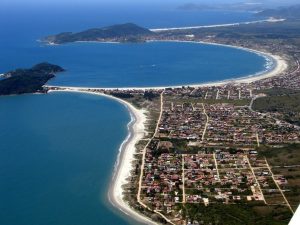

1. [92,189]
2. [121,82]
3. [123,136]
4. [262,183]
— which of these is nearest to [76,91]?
A: [121,82]

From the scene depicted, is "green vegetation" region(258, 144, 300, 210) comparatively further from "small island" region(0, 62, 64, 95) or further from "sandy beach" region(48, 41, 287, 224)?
"small island" region(0, 62, 64, 95)

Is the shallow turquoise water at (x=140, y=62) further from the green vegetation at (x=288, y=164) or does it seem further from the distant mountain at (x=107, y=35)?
the green vegetation at (x=288, y=164)

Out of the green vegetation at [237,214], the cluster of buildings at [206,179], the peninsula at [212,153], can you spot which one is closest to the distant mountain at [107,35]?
the peninsula at [212,153]

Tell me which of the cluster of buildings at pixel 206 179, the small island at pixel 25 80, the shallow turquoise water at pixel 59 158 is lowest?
the shallow turquoise water at pixel 59 158

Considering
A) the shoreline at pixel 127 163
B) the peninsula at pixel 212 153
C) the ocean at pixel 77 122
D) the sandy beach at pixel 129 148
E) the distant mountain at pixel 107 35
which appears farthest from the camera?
the distant mountain at pixel 107 35

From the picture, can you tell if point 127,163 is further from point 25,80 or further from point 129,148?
point 25,80

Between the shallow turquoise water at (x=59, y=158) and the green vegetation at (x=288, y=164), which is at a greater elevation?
the green vegetation at (x=288, y=164)

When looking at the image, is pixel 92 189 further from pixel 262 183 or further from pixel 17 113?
pixel 17 113
